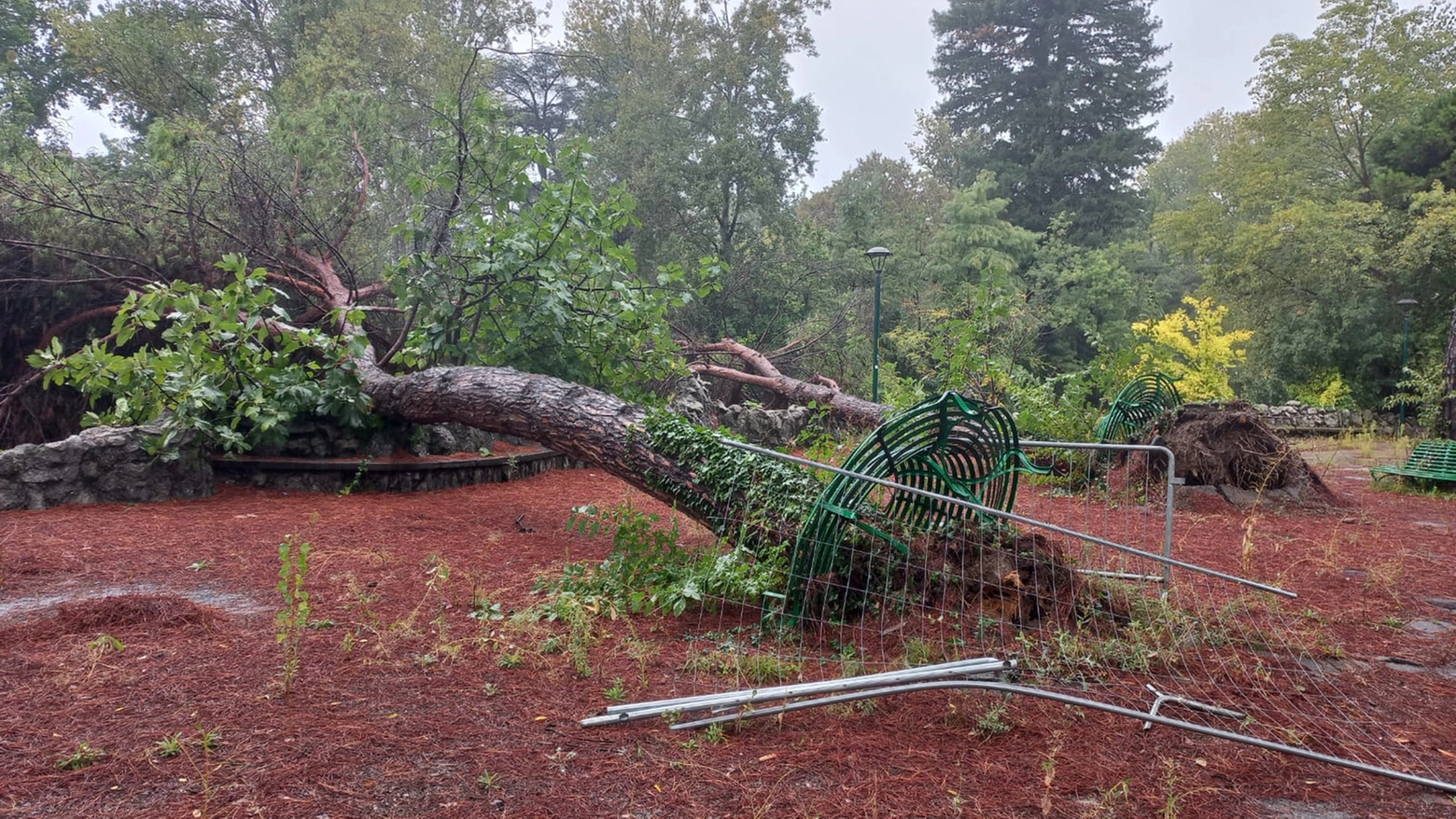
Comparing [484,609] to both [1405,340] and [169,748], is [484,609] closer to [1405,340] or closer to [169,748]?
[169,748]

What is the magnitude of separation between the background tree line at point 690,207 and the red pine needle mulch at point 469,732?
3491mm

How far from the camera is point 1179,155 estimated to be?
43.5 m

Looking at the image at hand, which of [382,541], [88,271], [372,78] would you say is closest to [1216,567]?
[382,541]

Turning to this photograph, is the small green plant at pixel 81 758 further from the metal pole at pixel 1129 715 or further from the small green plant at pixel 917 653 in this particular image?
the small green plant at pixel 917 653

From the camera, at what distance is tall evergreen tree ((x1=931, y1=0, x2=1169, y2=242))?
27234mm

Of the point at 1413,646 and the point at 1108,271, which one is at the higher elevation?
the point at 1108,271

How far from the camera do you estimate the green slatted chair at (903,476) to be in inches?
137

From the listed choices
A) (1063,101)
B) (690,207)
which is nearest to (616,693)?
(690,207)

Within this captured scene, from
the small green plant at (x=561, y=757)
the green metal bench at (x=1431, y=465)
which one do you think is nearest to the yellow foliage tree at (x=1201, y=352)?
the green metal bench at (x=1431, y=465)

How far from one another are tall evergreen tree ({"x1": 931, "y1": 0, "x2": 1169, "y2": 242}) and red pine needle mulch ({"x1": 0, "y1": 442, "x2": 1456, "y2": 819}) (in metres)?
25.7

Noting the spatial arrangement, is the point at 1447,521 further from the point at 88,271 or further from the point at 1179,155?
the point at 1179,155

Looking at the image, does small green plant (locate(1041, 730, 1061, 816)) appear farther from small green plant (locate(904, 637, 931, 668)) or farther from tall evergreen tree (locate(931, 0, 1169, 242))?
tall evergreen tree (locate(931, 0, 1169, 242))

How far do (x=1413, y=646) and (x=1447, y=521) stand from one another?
15.0ft

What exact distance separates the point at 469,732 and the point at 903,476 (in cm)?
221
